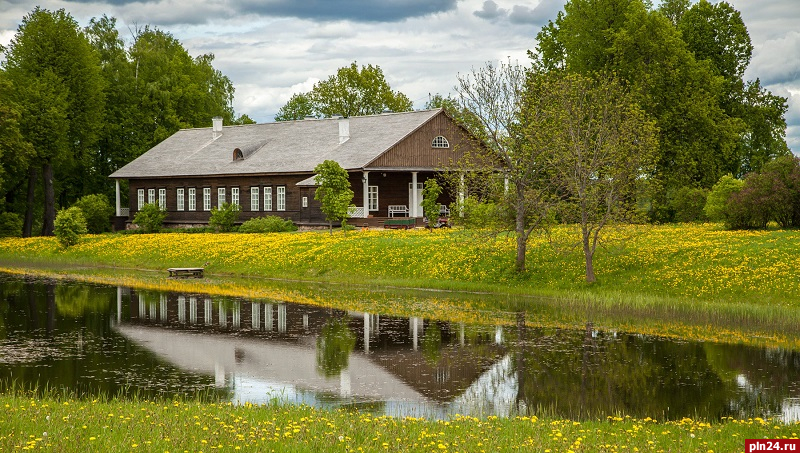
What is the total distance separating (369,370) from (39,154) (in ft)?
152

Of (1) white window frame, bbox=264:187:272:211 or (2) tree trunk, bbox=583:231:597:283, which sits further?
(1) white window frame, bbox=264:187:272:211

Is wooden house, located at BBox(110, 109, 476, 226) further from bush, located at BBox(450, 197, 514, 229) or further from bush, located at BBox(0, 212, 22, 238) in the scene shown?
bush, located at BBox(450, 197, 514, 229)

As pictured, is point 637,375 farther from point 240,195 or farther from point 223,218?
point 240,195

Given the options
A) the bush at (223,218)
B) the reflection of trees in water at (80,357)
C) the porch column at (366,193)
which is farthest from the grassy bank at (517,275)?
the bush at (223,218)

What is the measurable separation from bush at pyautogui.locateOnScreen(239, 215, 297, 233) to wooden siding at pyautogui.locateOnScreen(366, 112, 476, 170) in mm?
5639

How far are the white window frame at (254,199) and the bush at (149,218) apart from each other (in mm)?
6542

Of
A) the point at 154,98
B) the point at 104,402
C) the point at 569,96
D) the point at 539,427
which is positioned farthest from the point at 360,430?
the point at 154,98

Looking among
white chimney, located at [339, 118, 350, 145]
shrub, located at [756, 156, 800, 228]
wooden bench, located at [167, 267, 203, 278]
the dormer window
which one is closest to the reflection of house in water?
wooden bench, located at [167, 267, 203, 278]

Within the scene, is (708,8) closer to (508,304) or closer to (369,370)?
(508,304)

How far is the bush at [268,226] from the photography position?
49.8 m

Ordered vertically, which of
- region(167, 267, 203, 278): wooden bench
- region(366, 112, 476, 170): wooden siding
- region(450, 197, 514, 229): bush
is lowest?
region(167, 267, 203, 278): wooden bench

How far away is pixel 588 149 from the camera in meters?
30.2

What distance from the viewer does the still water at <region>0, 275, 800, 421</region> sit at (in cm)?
1542

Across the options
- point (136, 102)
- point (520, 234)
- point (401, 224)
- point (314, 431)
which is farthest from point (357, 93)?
point (314, 431)
